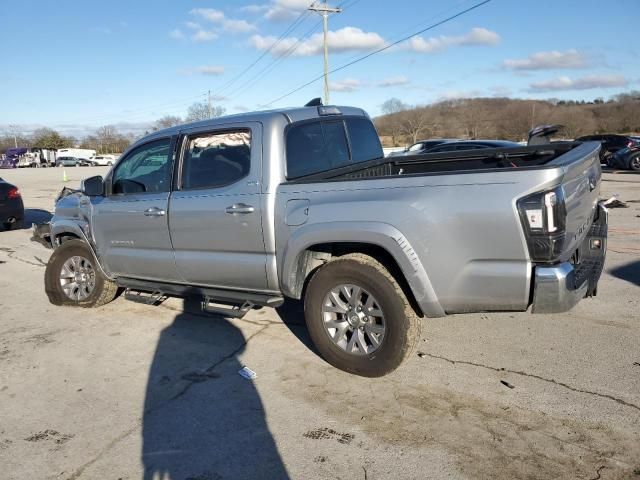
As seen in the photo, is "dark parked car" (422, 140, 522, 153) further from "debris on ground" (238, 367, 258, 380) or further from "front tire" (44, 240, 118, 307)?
"debris on ground" (238, 367, 258, 380)

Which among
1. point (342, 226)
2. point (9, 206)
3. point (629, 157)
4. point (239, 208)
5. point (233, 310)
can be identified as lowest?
point (233, 310)

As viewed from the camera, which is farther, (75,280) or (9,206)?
(9,206)

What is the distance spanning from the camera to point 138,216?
16.3 ft

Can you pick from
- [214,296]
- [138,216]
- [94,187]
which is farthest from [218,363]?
[94,187]

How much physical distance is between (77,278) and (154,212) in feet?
6.04

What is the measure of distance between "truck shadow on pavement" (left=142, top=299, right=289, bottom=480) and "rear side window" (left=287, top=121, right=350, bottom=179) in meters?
1.70

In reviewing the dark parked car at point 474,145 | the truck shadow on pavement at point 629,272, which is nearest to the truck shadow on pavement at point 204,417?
the truck shadow on pavement at point 629,272

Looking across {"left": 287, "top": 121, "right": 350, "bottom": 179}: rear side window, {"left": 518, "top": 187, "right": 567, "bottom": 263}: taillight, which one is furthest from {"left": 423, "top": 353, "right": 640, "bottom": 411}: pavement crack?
{"left": 287, "top": 121, "right": 350, "bottom": 179}: rear side window

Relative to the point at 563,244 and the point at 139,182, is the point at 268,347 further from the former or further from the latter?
the point at 563,244

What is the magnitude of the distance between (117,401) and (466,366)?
104 inches

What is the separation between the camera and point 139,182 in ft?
16.9

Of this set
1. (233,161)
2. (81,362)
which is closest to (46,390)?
(81,362)

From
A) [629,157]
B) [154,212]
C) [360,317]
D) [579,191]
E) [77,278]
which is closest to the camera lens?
[579,191]

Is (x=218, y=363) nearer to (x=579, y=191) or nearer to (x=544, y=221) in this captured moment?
(x=544, y=221)
